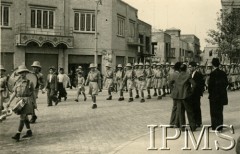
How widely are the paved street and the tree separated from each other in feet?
70.6

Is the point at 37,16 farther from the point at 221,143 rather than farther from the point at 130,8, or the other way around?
the point at 221,143

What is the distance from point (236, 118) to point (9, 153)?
799cm

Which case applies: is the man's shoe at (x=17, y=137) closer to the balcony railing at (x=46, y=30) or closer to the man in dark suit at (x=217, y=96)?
the man in dark suit at (x=217, y=96)

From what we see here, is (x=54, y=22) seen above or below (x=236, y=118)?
above

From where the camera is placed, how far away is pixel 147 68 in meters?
22.0

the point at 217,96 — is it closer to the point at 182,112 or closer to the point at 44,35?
the point at 182,112

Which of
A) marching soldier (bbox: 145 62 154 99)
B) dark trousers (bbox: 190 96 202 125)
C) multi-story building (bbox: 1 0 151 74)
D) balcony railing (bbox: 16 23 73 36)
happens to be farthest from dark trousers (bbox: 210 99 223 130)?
balcony railing (bbox: 16 23 73 36)

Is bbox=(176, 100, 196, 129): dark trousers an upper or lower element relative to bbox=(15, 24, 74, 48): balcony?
lower

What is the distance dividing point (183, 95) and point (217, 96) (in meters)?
0.89

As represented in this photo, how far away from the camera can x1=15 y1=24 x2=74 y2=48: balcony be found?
A: 31688 mm

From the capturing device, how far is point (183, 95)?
1081cm

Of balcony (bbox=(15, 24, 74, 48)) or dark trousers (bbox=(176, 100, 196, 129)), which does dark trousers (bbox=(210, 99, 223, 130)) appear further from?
balcony (bbox=(15, 24, 74, 48))

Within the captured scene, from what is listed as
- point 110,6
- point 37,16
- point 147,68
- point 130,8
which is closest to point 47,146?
point 147,68

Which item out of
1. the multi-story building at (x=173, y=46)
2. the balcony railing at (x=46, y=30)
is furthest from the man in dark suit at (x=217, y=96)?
the multi-story building at (x=173, y=46)
